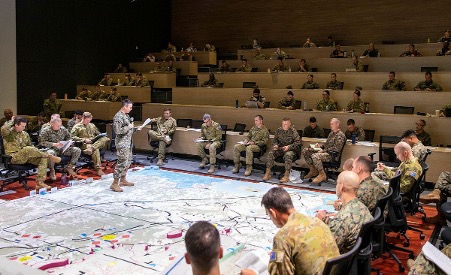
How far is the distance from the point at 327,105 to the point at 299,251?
8.17m

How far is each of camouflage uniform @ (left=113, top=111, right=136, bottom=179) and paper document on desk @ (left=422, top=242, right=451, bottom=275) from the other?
581cm

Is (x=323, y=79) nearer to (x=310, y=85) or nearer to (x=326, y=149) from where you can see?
(x=310, y=85)

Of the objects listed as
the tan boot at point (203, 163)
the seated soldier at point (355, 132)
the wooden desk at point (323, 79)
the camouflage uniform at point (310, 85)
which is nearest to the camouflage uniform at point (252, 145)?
the tan boot at point (203, 163)

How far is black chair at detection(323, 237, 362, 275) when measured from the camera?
2.62 m

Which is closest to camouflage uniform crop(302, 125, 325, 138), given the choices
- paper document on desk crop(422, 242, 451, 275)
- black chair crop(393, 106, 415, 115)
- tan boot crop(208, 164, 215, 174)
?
black chair crop(393, 106, 415, 115)

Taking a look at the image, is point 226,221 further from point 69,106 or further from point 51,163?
point 69,106

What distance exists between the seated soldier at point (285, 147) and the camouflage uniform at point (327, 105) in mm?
1803

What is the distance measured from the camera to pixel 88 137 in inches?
367

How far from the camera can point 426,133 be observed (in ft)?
28.7

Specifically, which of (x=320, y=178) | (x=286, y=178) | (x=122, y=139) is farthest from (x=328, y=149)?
(x=122, y=139)

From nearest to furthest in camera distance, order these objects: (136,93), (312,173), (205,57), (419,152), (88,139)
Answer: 1. (419,152)
2. (312,173)
3. (88,139)
4. (136,93)
5. (205,57)

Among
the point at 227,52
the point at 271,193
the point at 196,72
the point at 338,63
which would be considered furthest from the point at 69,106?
the point at 271,193

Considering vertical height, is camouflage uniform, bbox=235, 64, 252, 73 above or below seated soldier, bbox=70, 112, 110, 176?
above

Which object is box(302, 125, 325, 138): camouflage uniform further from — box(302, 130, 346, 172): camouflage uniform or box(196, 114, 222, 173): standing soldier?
box(196, 114, 222, 173): standing soldier
